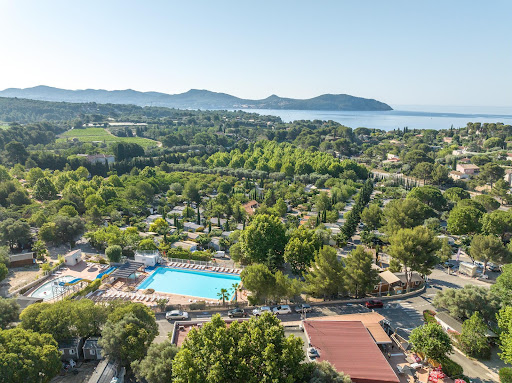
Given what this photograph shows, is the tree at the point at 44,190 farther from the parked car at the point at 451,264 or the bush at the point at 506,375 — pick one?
the bush at the point at 506,375

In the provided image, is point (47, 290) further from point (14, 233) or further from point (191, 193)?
point (191, 193)

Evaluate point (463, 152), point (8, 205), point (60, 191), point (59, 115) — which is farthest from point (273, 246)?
point (59, 115)

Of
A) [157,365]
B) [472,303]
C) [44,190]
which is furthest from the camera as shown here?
[44,190]

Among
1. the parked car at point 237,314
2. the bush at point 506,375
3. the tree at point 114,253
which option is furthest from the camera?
the tree at point 114,253

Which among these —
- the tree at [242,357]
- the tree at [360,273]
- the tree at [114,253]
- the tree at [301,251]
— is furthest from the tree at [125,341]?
the tree at [360,273]

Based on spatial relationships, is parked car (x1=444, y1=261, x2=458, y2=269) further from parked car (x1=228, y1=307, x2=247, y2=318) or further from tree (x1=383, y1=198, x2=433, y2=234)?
parked car (x1=228, y1=307, x2=247, y2=318)

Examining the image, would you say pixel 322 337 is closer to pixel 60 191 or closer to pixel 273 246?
pixel 273 246

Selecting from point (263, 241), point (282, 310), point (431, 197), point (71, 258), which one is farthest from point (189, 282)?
point (431, 197)
